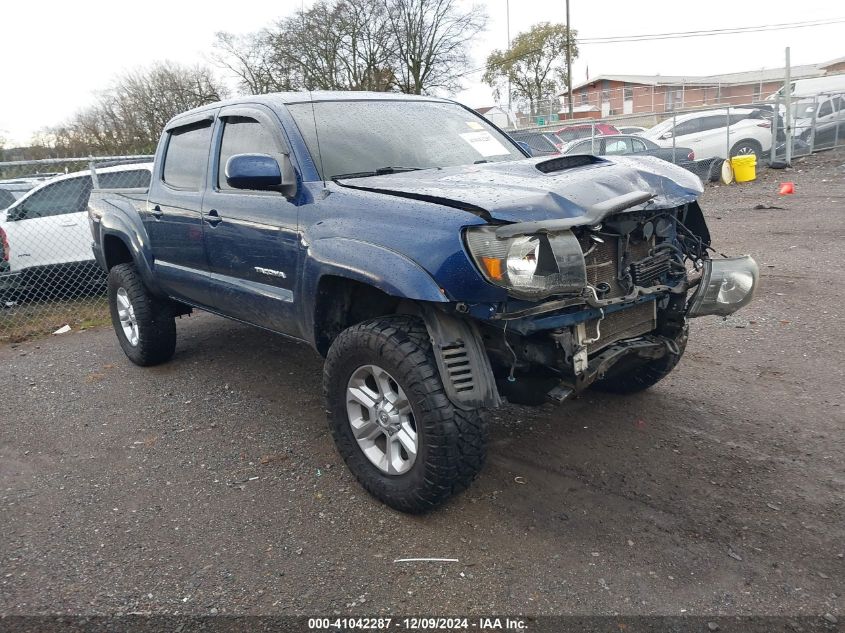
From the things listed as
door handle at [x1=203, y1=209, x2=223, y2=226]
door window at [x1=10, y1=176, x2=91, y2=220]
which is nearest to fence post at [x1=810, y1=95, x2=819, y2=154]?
door window at [x1=10, y1=176, x2=91, y2=220]

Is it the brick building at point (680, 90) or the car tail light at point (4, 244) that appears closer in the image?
the car tail light at point (4, 244)

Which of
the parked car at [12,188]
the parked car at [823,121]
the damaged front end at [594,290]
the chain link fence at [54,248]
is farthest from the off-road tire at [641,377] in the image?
the parked car at [823,121]

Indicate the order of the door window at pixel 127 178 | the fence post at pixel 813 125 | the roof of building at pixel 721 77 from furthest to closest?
the roof of building at pixel 721 77 → the fence post at pixel 813 125 → the door window at pixel 127 178

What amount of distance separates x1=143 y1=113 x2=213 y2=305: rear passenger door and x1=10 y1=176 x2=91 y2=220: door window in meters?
4.52

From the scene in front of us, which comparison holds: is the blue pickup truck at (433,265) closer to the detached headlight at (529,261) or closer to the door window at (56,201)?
the detached headlight at (529,261)

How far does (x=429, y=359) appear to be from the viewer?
2914mm

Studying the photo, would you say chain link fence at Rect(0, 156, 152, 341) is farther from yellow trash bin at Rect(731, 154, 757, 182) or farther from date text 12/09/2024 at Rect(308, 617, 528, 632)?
yellow trash bin at Rect(731, 154, 757, 182)

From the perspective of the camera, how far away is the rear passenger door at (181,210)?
14.8 ft

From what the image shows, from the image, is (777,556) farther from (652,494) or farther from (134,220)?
(134,220)

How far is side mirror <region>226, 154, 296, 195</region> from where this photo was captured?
3.41 metres

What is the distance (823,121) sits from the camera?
16766 millimetres

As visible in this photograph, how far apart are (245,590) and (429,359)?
1.21 m

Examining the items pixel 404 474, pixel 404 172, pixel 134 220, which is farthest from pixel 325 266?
pixel 134 220

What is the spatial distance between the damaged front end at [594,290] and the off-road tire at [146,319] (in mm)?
3411
